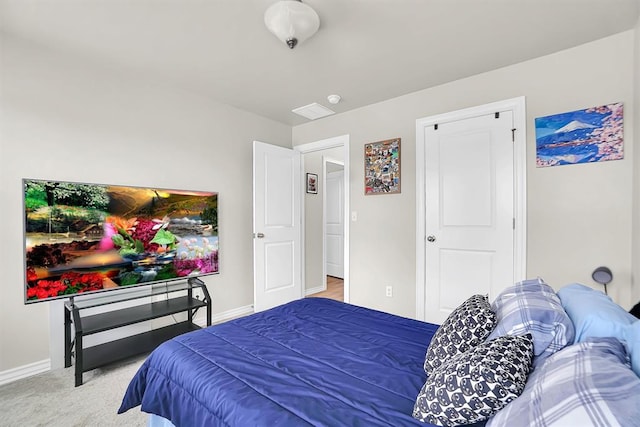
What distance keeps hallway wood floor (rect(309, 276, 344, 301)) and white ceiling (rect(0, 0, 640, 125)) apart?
3.03m

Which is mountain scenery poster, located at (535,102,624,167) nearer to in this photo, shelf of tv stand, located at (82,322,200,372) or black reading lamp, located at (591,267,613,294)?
black reading lamp, located at (591,267,613,294)

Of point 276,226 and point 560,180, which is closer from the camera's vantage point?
point 560,180

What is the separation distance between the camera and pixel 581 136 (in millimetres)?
2311

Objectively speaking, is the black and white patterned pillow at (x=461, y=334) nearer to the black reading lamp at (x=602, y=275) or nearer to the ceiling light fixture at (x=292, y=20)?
the black reading lamp at (x=602, y=275)

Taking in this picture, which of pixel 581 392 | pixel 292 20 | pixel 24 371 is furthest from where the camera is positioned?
pixel 24 371

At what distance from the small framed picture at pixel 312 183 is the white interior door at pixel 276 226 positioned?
2.28 feet

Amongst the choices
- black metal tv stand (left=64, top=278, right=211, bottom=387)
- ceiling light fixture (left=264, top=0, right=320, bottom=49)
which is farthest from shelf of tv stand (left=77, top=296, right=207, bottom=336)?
ceiling light fixture (left=264, top=0, right=320, bottom=49)

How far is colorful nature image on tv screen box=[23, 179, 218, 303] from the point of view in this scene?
2.28 m

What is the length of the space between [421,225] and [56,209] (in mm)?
3176

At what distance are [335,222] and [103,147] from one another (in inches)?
171

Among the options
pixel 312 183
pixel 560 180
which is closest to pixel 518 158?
pixel 560 180

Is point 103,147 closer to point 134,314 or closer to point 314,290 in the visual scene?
point 134,314

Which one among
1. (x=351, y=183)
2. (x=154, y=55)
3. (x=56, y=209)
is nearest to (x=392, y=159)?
(x=351, y=183)

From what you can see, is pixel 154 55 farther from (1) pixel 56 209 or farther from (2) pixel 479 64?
(2) pixel 479 64
